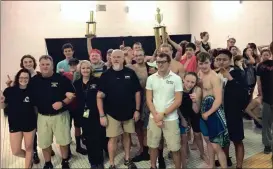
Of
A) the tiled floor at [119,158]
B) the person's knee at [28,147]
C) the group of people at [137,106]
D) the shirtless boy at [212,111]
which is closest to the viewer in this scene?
the shirtless boy at [212,111]

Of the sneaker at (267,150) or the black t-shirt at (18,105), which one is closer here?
the black t-shirt at (18,105)

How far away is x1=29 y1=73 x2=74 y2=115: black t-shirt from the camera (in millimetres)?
3473

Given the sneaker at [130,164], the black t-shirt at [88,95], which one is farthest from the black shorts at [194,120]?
the black t-shirt at [88,95]

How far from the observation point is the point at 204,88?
324cm

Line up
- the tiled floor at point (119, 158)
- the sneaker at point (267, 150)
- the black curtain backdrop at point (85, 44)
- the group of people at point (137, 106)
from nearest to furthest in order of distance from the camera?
the group of people at point (137, 106) < the tiled floor at point (119, 158) < the sneaker at point (267, 150) < the black curtain backdrop at point (85, 44)

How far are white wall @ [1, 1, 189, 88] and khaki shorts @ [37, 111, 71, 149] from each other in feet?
Answer: 15.5

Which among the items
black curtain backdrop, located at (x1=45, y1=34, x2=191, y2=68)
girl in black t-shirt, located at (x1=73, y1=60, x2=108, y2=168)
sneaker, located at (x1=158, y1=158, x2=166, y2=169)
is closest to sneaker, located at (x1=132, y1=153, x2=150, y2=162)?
sneaker, located at (x1=158, y1=158, x2=166, y2=169)

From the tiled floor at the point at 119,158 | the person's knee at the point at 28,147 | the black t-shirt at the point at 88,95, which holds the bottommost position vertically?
the tiled floor at the point at 119,158

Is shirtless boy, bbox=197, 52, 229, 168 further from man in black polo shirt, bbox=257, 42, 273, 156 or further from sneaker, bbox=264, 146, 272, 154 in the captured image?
sneaker, bbox=264, 146, 272, 154

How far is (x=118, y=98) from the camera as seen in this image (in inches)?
141

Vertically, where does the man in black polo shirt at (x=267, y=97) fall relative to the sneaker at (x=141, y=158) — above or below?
above

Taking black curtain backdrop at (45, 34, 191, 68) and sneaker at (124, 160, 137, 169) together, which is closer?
sneaker at (124, 160, 137, 169)

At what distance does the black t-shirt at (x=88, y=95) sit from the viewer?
373 cm

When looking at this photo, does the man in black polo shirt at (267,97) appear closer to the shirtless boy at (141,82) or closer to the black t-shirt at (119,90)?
the shirtless boy at (141,82)
